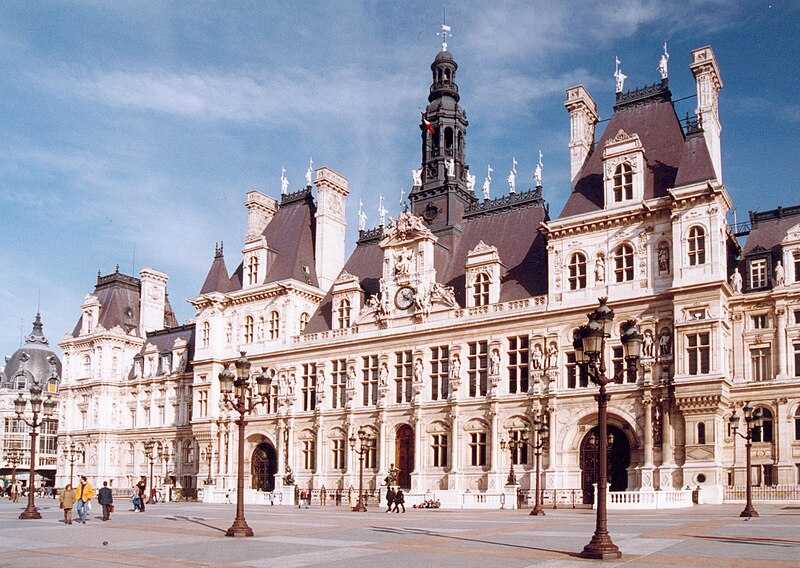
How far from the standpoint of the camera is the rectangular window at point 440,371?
51.8m

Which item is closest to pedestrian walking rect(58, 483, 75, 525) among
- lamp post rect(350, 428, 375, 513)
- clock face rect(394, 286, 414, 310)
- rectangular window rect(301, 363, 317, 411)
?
lamp post rect(350, 428, 375, 513)

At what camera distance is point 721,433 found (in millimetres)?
41625

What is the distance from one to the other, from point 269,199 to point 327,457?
79.6 ft

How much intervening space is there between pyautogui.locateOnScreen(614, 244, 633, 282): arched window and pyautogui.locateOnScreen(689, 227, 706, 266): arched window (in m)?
3.50

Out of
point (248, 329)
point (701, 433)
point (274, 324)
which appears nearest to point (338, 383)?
point (274, 324)

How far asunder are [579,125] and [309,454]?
27.6 metres

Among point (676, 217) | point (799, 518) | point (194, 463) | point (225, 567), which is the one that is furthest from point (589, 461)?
point (194, 463)

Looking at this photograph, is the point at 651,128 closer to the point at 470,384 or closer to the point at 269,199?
the point at 470,384

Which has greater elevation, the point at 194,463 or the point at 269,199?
the point at 269,199

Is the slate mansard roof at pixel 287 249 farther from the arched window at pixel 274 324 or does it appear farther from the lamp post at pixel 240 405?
the lamp post at pixel 240 405

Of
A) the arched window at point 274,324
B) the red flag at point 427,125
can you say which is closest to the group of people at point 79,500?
the arched window at point 274,324

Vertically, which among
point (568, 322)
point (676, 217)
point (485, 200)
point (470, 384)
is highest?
point (485, 200)

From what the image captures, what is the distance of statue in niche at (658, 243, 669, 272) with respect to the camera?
44.2 meters

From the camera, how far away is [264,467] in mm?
61656
